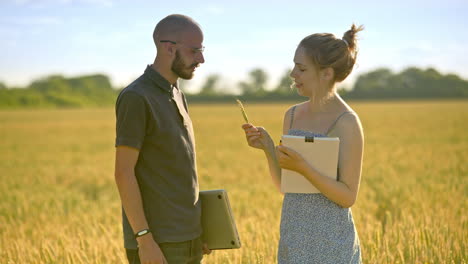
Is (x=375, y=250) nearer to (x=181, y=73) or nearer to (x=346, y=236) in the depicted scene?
(x=346, y=236)

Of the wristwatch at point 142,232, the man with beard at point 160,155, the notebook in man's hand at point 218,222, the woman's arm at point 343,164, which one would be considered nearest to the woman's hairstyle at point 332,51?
the woman's arm at point 343,164

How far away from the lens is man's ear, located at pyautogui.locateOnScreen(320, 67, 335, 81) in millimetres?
2424

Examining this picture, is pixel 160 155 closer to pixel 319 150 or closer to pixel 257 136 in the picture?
pixel 257 136

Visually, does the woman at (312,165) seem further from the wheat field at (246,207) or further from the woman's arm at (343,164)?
the wheat field at (246,207)

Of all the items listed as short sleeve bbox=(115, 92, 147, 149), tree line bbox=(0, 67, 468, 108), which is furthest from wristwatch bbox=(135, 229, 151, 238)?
tree line bbox=(0, 67, 468, 108)

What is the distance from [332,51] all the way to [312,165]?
54 cm

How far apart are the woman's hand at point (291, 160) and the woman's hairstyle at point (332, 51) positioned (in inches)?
13.3

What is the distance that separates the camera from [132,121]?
235cm

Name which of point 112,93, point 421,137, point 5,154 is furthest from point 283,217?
point 112,93

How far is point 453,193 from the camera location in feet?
23.9

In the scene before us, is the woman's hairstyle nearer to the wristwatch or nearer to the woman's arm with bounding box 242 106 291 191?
the woman's arm with bounding box 242 106 291 191

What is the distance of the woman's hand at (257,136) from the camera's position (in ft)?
8.51

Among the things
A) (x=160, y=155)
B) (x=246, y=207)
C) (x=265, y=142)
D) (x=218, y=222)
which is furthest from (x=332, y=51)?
(x=246, y=207)

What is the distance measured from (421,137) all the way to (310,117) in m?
20.0
